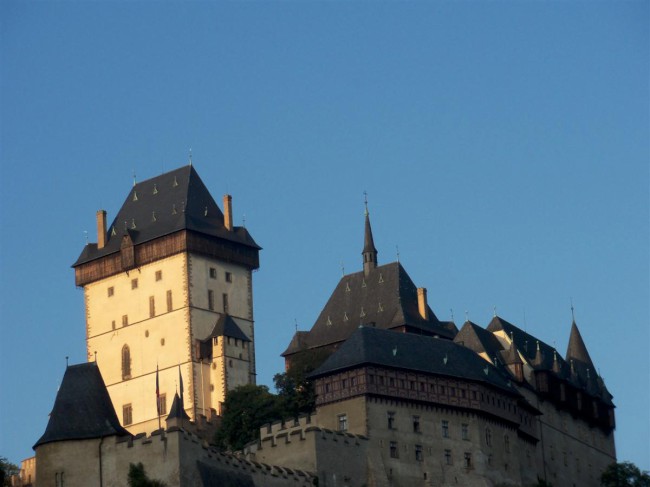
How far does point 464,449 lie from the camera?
109500mm

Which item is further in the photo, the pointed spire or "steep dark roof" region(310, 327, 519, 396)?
the pointed spire

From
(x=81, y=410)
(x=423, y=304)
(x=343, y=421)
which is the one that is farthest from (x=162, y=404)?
(x=81, y=410)

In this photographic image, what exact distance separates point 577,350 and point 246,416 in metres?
35.0

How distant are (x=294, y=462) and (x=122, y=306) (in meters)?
33.4

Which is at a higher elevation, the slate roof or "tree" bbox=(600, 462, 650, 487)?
the slate roof

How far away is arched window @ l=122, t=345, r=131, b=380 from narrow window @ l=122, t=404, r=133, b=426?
2.08 m

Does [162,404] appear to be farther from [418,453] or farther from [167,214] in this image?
[418,453]

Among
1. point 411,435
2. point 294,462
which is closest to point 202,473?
point 294,462

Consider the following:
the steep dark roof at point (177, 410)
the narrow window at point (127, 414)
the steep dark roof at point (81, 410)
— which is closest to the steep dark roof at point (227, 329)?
the narrow window at point (127, 414)

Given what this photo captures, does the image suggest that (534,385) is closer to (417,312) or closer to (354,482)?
(417,312)

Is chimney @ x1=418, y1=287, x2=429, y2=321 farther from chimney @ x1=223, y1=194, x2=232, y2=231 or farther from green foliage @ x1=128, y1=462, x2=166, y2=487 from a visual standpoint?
green foliage @ x1=128, y1=462, x2=166, y2=487

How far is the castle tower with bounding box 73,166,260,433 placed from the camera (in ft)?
416

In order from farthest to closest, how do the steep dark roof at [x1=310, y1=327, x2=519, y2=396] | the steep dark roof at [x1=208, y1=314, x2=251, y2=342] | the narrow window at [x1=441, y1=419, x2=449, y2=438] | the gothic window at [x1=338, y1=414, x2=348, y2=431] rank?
the steep dark roof at [x1=208, y1=314, x2=251, y2=342] < the narrow window at [x1=441, y1=419, x2=449, y2=438] < the steep dark roof at [x1=310, y1=327, x2=519, y2=396] < the gothic window at [x1=338, y1=414, x2=348, y2=431]

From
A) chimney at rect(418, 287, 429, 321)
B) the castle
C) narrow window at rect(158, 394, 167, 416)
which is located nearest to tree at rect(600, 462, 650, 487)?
the castle
